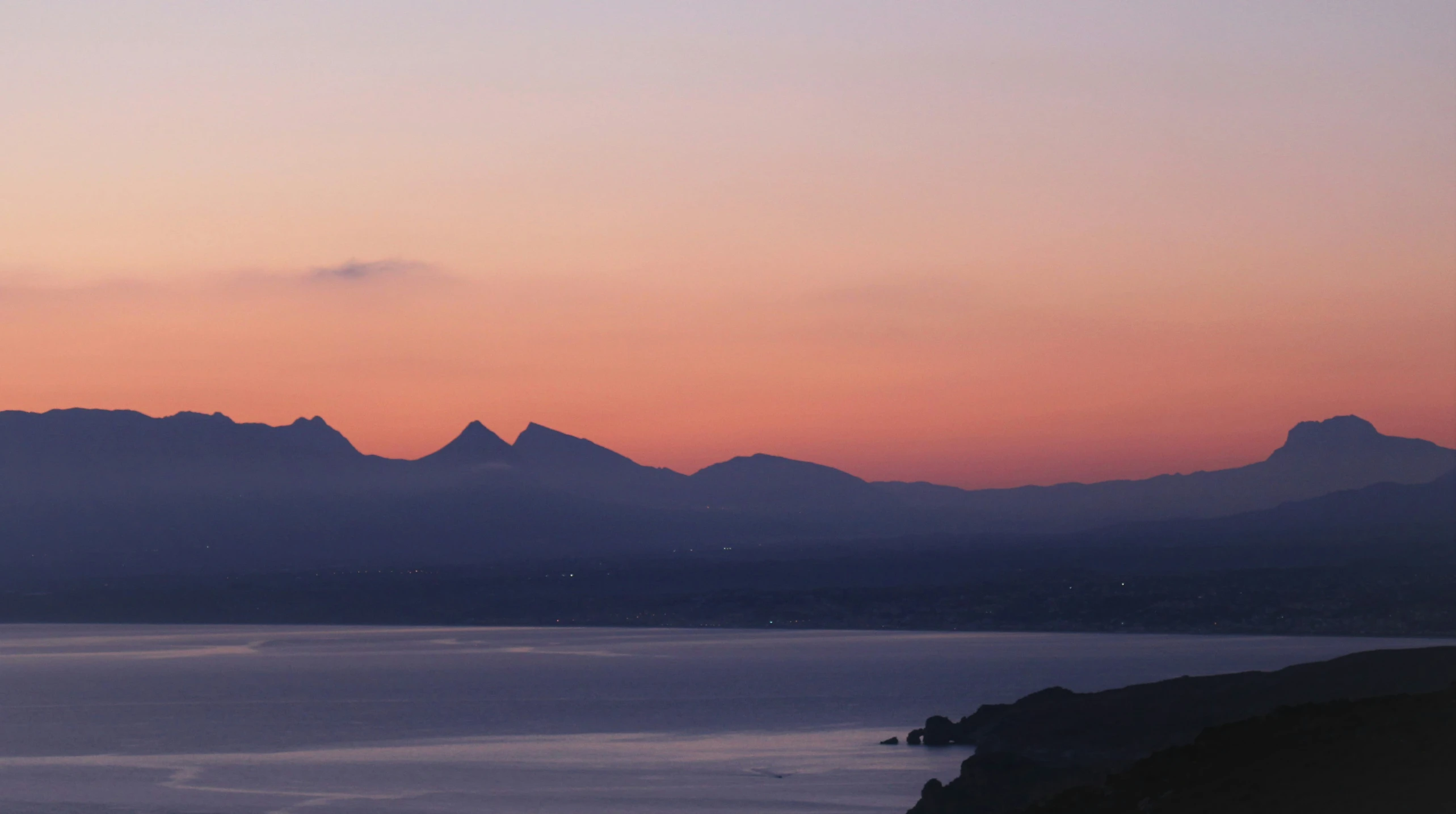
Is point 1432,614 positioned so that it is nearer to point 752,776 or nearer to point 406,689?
point 406,689

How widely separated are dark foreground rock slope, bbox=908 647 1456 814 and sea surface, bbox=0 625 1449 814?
4.56 m

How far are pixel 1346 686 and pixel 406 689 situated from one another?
233 feet

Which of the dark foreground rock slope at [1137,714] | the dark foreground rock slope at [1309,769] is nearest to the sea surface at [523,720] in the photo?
the dark foreground rock slope at [1137,714]

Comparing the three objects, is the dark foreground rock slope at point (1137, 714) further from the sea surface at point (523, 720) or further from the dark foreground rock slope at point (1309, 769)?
the dark foreground rock slope at point (1309, 769)

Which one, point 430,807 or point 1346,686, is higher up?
point 1346,686

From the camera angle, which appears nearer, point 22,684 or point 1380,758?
point 1380,758

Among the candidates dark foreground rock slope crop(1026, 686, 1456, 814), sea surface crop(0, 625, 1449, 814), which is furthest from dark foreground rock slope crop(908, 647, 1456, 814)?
dark foreground rock slope crop(1026, 686, 1456, 814)

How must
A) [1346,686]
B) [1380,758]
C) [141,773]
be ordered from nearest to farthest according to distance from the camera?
1. [1380,758]
2. [1346,686]
3. [141,773]

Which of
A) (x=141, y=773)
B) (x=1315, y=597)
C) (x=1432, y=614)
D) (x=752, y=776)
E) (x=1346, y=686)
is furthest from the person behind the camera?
(x=1315, y=597)

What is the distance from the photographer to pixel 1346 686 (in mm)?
46875

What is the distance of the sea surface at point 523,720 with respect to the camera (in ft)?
174

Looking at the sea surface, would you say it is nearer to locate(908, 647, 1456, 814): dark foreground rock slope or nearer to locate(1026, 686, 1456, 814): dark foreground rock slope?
locate(908, 647, 1456, 814): dark foreground rock slope

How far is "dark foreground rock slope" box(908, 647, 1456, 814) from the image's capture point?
40.9 metres

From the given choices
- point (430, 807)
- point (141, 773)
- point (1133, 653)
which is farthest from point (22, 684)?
point (1133, 653)
